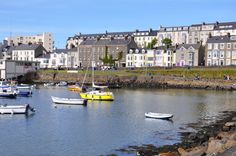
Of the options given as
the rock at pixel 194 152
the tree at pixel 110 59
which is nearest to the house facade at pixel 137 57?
the tree at pixel 110 59

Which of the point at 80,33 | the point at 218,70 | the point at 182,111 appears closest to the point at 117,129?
the point at 182,111

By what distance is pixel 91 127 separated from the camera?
121 feet

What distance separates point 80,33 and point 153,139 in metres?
A: 144

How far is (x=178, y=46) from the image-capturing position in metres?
115

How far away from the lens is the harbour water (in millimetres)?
28609

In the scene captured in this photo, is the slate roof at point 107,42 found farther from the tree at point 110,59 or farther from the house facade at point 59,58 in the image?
the house facade at point 59,58

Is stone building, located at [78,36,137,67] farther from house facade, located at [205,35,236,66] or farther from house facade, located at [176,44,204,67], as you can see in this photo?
house facade, located at [205,35,236,66]

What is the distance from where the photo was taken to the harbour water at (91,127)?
28.6 metres

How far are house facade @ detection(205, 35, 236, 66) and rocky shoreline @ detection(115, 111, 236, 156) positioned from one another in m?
69.3

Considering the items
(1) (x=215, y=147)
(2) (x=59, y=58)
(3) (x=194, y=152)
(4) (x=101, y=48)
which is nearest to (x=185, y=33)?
(4) (x=101, y=48)

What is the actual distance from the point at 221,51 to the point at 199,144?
8543 centimetres

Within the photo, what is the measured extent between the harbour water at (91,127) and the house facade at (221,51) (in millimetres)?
53670

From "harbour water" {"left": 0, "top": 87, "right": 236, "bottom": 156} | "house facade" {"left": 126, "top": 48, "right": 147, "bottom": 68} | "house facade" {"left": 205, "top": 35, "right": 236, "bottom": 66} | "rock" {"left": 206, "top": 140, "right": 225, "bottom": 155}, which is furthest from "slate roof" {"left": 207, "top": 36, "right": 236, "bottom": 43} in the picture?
"rock" {"left": 206, "top": 140, "right": 225, "bottom": 155}

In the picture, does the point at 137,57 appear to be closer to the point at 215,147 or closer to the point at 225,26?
the point at 225,26
